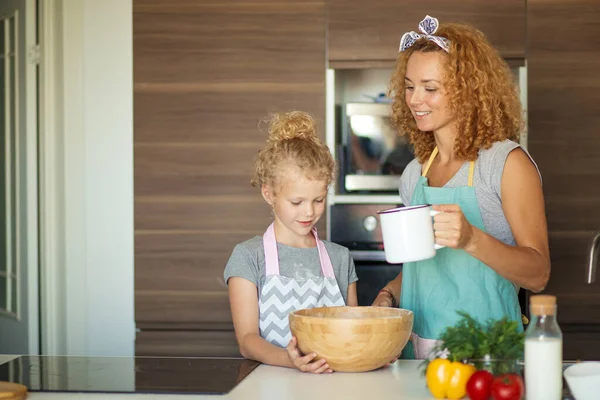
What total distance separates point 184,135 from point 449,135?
1.40 metres

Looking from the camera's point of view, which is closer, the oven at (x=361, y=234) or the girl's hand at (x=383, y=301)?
the girl's hand at (x=383, y=301)

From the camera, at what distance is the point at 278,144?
2.08 meters

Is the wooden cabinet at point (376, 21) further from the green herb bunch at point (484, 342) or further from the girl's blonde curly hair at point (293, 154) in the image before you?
the green herb bunch at point (484, 342)

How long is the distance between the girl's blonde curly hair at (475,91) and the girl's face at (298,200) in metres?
0.34

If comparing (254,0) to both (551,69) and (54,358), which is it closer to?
(551,69)

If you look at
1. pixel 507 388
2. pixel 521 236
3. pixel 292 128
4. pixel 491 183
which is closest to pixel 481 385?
pixel 507 388

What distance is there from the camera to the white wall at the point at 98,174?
10.7 ft

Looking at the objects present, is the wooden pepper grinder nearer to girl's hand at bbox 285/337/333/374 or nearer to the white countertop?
the white countertop

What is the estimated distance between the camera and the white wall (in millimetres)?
3262

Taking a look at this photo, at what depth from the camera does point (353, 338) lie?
62.3 inches

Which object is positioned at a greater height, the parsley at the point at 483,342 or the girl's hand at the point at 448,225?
the girl's hand at the point at 448,225

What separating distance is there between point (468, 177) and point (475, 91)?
20 centimetres

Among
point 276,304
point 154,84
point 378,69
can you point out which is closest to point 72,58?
point 154,84

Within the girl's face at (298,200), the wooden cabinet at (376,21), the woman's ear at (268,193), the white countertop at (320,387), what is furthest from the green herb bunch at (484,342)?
the wooden cabinet at (376,21)
